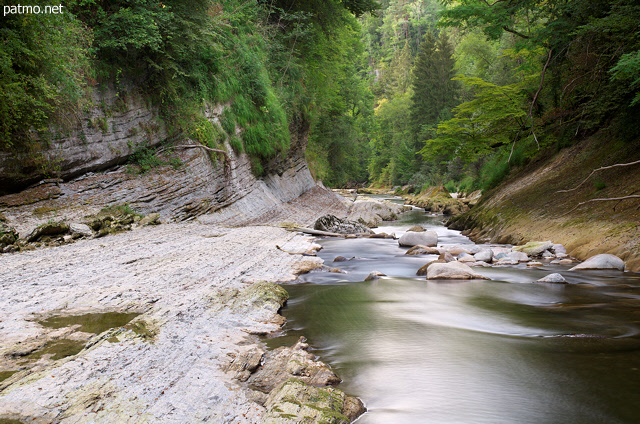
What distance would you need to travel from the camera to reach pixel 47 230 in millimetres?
7992

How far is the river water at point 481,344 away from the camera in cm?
291

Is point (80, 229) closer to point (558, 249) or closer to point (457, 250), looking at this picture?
point (457, 250)

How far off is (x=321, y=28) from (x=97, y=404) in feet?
A: 76.7

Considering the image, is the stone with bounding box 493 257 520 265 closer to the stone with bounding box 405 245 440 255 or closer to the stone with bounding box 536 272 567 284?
the stone with bounding box 536 272 567 284

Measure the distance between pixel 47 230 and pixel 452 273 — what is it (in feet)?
26.6

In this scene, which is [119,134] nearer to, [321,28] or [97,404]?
[97,404]

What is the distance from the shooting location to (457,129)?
1459 cm

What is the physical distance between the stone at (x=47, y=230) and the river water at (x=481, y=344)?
17.2ft

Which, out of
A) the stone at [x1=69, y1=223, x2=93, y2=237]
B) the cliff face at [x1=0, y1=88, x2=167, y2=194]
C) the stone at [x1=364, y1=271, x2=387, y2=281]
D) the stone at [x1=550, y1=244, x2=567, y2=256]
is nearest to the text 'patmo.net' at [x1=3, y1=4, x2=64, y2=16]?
the cliff face at [x1=0, y1=88, x2=167, y2=194]

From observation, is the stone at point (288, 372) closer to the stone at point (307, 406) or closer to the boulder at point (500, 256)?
the stone at point (307, 406)

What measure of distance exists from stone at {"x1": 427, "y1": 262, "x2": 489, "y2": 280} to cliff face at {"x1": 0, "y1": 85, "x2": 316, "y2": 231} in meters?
7.86

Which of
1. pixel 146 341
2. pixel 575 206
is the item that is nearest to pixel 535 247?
pixel 575 206

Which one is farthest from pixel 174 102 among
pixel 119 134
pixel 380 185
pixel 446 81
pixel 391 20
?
pixel 391 20

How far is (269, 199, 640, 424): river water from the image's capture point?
9.56ft
